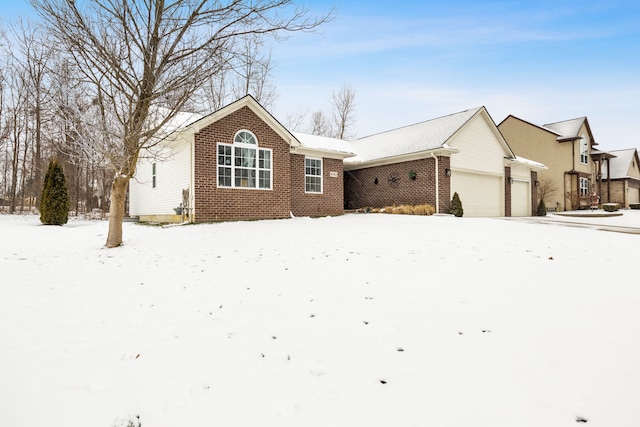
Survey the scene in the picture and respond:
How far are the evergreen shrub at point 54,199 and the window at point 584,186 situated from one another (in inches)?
1349

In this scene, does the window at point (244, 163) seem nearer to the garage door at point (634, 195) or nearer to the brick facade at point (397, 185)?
the brick facade at point (397, 185)

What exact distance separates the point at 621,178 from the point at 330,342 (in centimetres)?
4115

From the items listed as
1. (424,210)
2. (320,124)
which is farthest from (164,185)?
(320,124)

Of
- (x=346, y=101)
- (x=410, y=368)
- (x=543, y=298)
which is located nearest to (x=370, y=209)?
(x=543, y=298)

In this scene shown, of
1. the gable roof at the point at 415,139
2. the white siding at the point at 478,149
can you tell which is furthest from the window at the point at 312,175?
the white siding at the point at 478,149

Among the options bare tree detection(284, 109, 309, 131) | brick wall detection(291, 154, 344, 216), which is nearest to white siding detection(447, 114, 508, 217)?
brick wall detection(291, 154, 344, 216)

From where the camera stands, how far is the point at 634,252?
248 inches

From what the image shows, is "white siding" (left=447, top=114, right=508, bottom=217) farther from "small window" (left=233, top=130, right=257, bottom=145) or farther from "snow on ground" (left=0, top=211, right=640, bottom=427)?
"snow on ground" (left=0, top=211, right=640, bottom=427)

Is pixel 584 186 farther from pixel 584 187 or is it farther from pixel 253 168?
pixel 253 168

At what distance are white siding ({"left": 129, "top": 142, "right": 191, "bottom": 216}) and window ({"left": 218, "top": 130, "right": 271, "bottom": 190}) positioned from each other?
1.21m

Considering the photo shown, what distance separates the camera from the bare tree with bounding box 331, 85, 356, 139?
113 feet

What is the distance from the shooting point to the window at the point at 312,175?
1565 cm

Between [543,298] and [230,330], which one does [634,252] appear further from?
[230,330]

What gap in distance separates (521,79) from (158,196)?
1950cm
